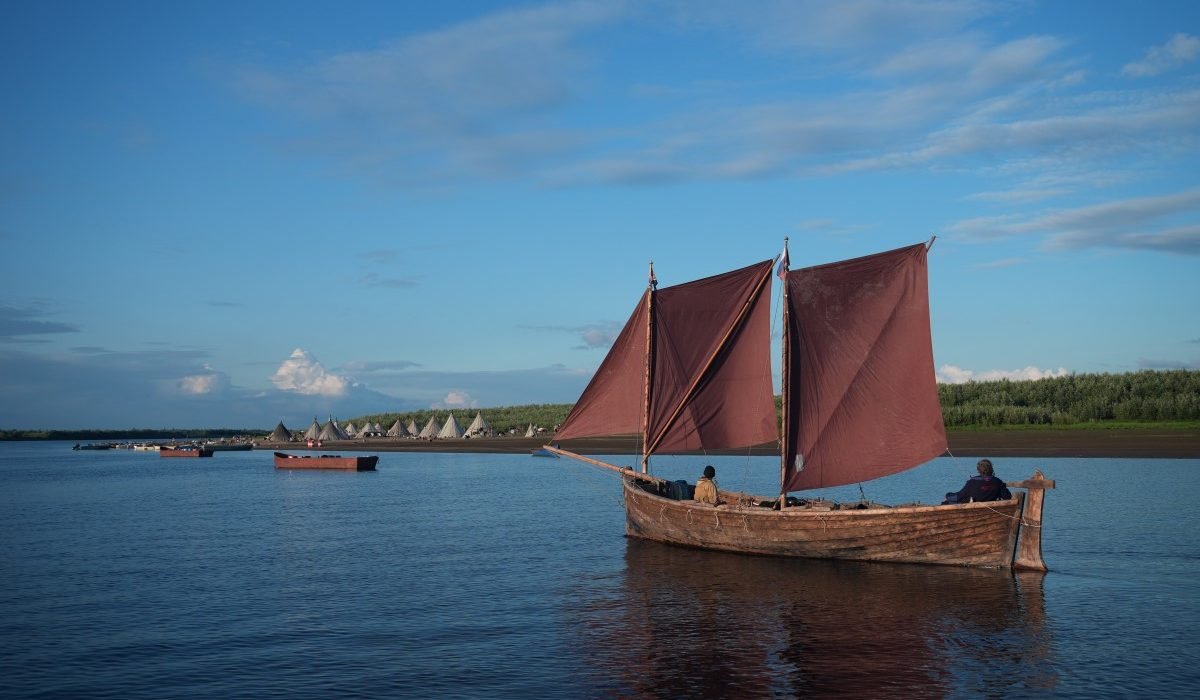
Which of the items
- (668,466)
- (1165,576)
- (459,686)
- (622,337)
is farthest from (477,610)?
(668,466)

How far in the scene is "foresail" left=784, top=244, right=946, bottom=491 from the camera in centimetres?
3094

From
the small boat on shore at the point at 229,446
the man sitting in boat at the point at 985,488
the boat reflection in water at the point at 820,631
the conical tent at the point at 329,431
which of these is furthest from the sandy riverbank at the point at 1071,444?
the small boat on shore at the point at 229,446

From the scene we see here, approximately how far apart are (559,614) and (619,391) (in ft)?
48.0

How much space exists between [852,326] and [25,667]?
78.3 ft

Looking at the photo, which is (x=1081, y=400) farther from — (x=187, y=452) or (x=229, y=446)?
(x=229, y=446)

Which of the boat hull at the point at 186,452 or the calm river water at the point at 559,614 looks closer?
the calm river water at the point at 559,614

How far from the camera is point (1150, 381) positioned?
89750 mm

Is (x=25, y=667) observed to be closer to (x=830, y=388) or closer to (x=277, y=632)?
(x=277, y=632)

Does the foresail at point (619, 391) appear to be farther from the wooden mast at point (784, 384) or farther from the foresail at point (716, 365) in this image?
the wooden mast at point (784, 384)

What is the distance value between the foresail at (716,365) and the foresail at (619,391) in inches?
39.6

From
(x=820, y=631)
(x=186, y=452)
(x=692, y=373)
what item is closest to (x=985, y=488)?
(x=820, y=631)

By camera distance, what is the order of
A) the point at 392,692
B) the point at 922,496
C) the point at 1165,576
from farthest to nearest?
the point at 922,496 → the point at 1165,576 → the point at 392,692

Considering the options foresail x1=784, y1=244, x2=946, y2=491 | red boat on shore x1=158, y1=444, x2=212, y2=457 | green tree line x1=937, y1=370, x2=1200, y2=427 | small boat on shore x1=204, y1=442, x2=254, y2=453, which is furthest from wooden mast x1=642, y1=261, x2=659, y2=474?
small boat on shore x1=204, y1=442, x2=254, y2=453

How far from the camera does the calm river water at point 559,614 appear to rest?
18.2 meters
